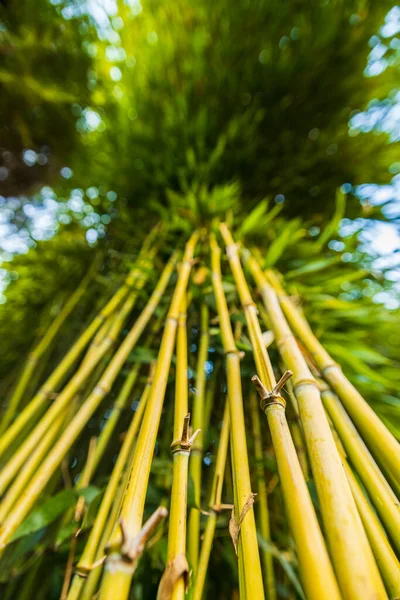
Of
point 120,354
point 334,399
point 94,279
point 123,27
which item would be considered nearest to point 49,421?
point 120,354

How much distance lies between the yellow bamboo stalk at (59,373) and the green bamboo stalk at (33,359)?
4cm

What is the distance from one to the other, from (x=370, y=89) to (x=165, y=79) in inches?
15.7

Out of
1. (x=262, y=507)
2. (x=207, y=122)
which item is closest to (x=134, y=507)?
(x=262, y=507)

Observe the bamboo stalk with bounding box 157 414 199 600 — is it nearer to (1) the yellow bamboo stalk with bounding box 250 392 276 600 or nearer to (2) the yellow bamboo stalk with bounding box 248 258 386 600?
(2) the yellow bamboo stalk with bounding box 248 258 386 600

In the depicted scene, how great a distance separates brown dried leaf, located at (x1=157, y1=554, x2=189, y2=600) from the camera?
0.14 m

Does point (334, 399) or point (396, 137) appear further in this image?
point (396, 137)

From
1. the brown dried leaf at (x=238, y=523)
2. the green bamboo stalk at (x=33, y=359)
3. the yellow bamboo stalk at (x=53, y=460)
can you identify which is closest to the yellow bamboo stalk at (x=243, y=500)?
the brown dried leaf at (x=238, y=523)

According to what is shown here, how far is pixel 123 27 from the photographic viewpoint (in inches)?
26.9

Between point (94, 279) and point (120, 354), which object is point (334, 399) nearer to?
point (120, 354)

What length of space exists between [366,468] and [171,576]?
0.13 m

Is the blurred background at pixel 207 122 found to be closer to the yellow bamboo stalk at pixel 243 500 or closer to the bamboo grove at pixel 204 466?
the bamboo grove at pixel 204 466

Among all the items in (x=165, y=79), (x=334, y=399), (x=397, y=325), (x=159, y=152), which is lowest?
(x=334, y=399)

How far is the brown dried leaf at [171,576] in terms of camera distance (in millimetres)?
136

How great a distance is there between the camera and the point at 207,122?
66 centimetres
